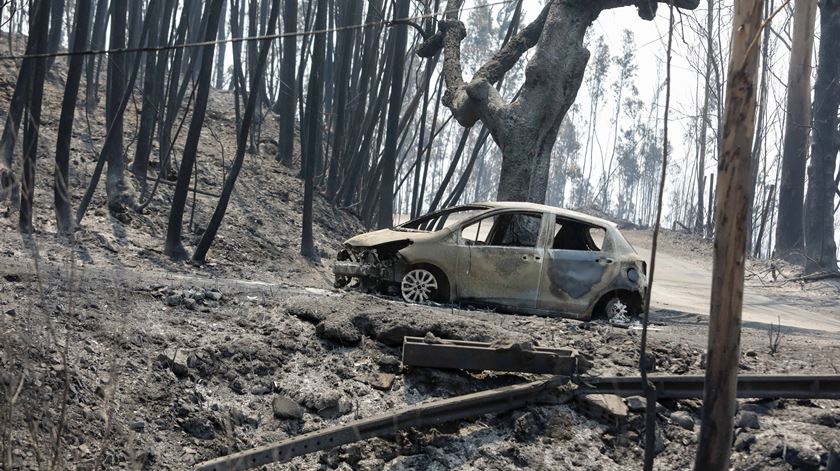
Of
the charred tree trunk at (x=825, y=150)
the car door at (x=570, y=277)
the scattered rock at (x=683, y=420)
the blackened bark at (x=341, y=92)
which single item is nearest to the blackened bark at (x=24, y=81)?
the blackened bark at (x=341, y=92)

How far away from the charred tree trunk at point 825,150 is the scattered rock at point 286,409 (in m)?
20.0

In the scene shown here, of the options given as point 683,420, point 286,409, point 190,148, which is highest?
point 190,148

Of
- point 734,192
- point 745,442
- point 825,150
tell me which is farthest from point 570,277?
point 825,150

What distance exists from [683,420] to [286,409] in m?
3.48

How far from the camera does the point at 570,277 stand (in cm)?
1227

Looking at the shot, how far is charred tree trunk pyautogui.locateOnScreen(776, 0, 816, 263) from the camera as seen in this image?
93.2 feet

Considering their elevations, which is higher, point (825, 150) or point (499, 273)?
point (825, 150)

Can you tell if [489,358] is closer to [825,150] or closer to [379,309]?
[379,309]

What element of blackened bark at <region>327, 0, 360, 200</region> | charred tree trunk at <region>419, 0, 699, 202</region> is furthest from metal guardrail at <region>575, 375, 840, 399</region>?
blackened bark at <region>327, 0, 360, 200</region>

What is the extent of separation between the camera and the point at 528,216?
12875 millimetres

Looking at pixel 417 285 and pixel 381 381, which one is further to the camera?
pixel 417 285

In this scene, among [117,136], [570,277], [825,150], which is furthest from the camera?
[825,150]

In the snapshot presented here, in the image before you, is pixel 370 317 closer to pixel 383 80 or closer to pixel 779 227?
pixel 383 80

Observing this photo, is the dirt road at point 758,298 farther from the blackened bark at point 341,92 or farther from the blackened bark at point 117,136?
the blackened bark at point 117,136
